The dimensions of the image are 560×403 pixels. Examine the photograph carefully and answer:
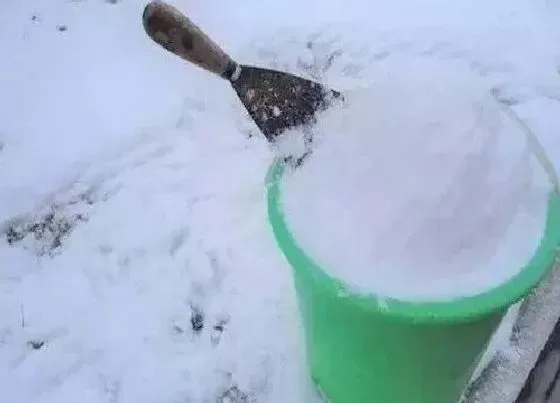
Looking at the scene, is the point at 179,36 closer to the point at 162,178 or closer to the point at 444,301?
the point at 444,301

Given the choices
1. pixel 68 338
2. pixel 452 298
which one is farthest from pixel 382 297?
pixel 68 338

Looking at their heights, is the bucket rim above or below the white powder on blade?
below

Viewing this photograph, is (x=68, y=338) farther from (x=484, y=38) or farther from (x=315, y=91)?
(x=484, y=38)

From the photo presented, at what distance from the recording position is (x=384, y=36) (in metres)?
1.48

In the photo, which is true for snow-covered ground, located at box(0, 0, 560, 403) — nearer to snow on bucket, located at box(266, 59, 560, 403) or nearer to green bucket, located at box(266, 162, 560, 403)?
green bucket, located at box(266, 162, 560, 403)

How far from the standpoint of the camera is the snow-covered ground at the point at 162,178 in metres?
1.09

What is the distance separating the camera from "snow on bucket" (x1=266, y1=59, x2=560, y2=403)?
0.73m

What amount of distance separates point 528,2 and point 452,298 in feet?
3.43

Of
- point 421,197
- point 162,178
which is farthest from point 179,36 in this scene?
point 162,178

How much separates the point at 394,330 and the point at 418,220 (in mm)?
121

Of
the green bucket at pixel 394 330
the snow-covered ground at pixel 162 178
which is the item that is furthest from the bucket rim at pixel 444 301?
the snow-covered ground at pixel 162 178

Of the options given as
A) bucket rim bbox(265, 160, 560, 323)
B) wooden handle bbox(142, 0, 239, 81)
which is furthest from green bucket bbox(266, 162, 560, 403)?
wooden handle bbox(142, 0, 239, 81)

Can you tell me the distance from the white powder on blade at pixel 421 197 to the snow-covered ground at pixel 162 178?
1.23 feet

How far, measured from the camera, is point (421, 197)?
0.74 m
